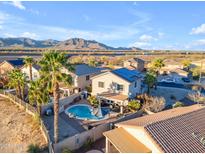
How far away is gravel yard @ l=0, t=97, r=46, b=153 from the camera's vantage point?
98.2 ft

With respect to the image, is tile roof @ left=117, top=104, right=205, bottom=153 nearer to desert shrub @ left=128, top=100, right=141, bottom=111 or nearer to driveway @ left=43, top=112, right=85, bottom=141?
driveway @ left=43, top=112, right=85, bottom=141

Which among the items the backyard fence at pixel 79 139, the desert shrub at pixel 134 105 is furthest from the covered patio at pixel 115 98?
the backyard fence at pixel 79 139

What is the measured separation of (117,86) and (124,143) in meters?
21.3

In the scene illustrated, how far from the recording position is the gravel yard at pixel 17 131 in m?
29.9

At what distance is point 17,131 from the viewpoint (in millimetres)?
33812

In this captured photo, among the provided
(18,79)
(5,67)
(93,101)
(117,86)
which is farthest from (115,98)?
(5,67)

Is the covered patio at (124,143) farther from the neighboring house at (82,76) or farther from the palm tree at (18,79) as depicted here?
the neighboring house at (82,76)

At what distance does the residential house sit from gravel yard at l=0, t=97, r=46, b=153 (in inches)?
536

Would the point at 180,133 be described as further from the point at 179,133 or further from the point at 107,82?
the point at 107,82

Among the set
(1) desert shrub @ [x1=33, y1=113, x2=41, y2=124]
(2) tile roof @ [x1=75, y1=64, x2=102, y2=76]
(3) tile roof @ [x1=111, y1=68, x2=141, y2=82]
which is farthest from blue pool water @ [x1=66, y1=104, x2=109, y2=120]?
(2) tile roof @ [x1=75, y1=64, x2=102, y2=76]

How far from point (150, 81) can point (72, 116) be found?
17.3 m

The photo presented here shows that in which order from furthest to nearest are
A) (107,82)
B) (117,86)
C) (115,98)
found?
(107,82) → (117,86) → (115,98)

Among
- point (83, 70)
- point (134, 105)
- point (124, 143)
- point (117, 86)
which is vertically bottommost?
point (134, 105)

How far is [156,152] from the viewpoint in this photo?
21.1 m
